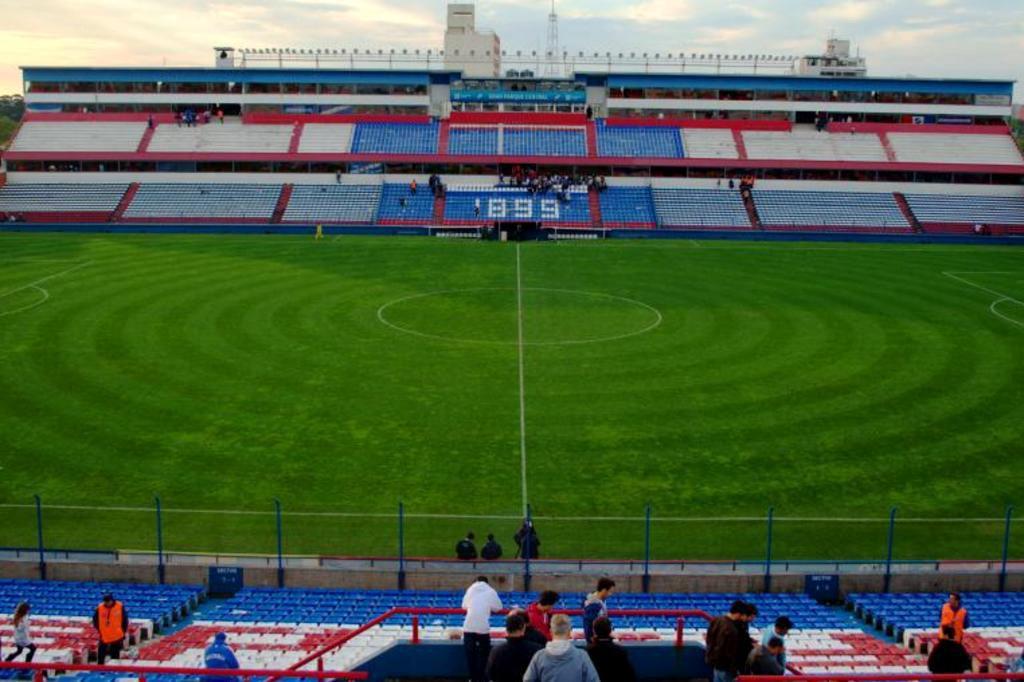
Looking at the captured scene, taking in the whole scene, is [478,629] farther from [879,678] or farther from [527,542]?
[527,542]

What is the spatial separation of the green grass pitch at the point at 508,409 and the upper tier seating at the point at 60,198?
2441 centimetres

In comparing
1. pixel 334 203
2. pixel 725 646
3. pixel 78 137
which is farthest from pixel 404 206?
pixel 725 646

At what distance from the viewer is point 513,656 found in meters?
9.75

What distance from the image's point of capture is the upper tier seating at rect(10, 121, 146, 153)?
269ft

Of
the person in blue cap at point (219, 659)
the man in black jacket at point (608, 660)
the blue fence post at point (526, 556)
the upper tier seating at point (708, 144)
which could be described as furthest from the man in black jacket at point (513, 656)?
the upper tier seating at point (708, 144)

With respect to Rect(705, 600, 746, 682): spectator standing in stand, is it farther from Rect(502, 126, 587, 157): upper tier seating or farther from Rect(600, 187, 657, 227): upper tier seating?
Rect(502, 126, 587, 157): upper tier seating

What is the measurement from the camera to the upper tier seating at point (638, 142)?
3243 inches

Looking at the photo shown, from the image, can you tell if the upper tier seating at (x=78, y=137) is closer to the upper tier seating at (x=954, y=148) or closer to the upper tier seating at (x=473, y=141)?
the upper tier seating at (x=473, y=141)

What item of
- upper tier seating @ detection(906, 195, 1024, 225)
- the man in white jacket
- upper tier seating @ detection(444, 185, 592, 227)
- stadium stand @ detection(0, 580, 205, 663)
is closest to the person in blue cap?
the man in white jacket

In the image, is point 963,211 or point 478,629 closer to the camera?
point 478,629

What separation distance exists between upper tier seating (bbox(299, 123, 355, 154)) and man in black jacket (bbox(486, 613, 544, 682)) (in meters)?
75.9

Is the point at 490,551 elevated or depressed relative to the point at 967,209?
depressed

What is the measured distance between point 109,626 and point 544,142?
241 feet

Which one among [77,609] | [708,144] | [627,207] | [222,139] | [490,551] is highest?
[222,139]
